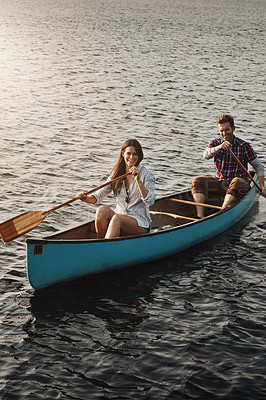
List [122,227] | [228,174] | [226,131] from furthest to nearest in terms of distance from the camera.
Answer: [228,174], [226,131], [122,227]

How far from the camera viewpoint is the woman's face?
324 inches

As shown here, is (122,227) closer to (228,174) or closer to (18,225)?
(18,225)

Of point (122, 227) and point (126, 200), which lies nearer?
point (122, 227)

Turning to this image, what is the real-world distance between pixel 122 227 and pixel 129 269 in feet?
2.34

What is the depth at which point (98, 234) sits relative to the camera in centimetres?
872

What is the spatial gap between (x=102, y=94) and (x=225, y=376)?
57.9 ft

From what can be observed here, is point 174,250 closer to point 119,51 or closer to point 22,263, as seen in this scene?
point 22,263

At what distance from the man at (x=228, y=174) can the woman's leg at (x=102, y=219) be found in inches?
93.1

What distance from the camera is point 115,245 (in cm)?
834

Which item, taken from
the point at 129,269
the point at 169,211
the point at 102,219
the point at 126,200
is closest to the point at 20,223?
the point at 102,219

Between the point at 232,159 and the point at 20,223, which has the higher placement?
the point at 232,159

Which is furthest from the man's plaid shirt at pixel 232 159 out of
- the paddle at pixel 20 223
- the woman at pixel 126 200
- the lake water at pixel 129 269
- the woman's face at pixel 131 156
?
the paddle at pixel 20 223

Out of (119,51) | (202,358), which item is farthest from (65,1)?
(202,358)

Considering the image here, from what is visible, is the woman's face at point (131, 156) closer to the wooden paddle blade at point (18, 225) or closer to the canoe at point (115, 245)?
the canoe at point (115, 245)
